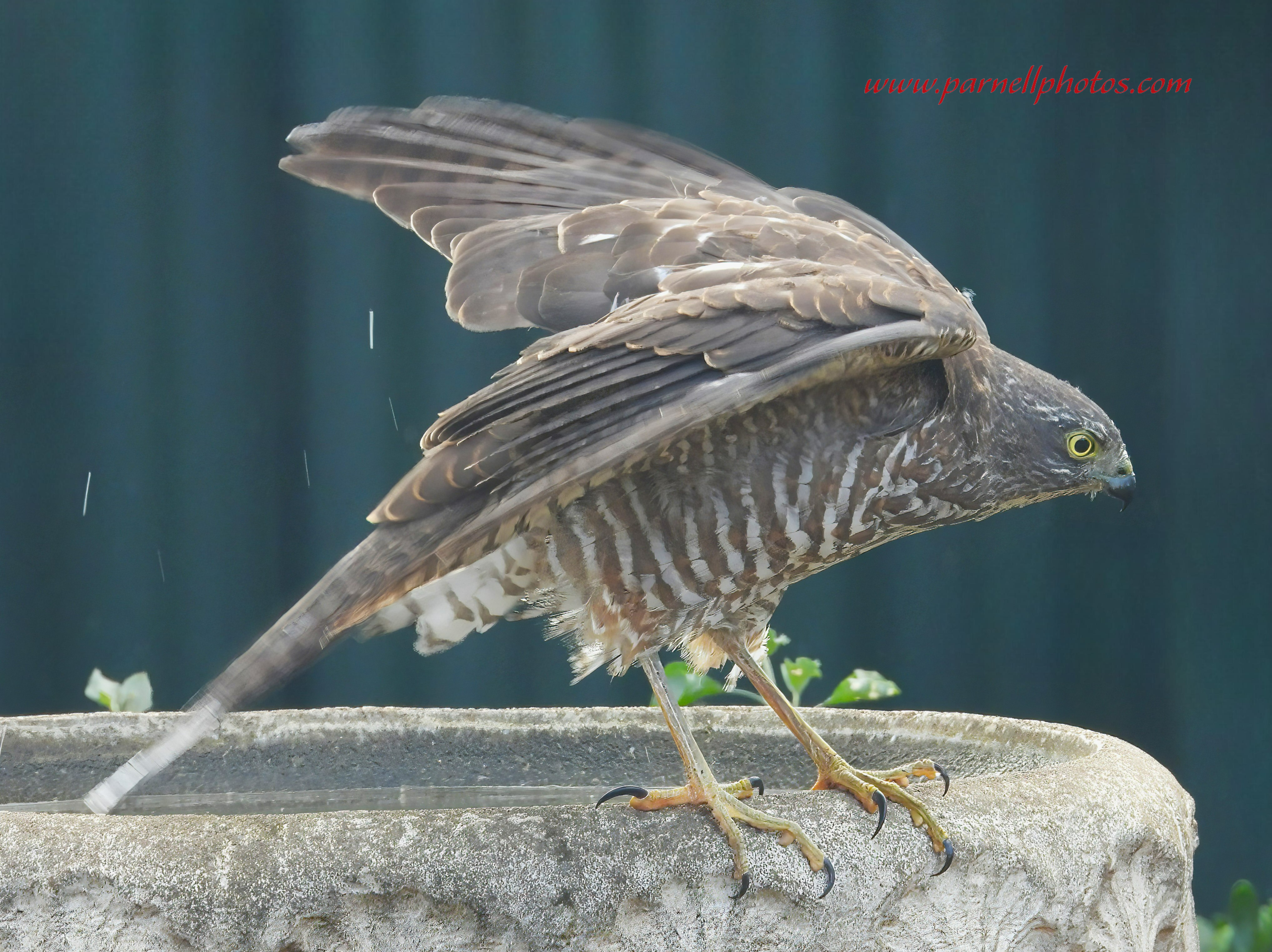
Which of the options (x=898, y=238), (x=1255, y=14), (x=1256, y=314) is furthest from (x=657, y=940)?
(x=1255, y=14)

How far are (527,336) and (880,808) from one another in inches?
69.5

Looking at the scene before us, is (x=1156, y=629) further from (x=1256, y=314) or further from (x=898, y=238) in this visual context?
(x=898, y=238)

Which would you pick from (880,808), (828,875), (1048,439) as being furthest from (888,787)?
(1048,439)

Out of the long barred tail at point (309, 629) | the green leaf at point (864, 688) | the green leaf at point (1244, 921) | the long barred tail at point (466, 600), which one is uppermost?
the long barred tail at point (309, 629)

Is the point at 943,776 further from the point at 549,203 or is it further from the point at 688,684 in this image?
the point at 549,203

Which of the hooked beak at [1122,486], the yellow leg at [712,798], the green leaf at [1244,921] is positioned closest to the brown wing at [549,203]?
the hooked beak at [1122,486]

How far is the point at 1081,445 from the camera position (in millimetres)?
1675

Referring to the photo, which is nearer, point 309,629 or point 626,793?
point 309,629

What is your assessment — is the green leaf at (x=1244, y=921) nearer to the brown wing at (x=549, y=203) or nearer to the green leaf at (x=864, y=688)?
the green leaf at (x=864, y=688)

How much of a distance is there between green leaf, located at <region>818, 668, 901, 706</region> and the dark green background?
74 centimetres

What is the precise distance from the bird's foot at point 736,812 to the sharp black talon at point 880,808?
0.07 meters

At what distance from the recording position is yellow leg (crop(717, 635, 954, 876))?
118cm

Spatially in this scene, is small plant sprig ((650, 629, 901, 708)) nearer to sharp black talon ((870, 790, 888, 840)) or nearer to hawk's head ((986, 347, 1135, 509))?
hawk's head ((986, 347, 1135, 509))

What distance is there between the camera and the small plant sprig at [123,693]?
80.8 inches
